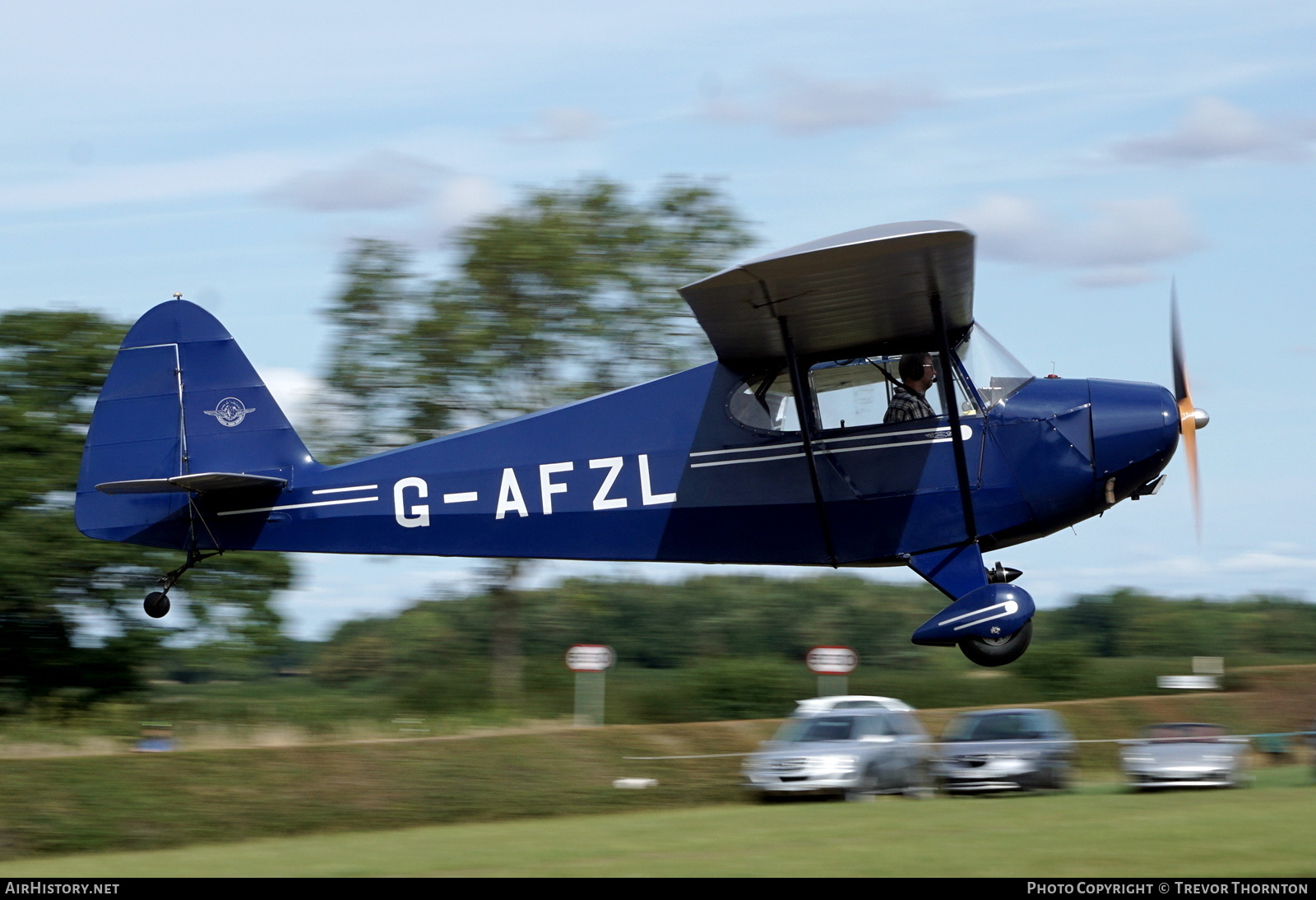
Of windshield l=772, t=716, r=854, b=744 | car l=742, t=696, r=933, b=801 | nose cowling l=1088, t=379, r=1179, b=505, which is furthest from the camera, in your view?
windshield l=772, t=716, r=854, b=744

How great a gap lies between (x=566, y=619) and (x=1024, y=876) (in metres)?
17.5

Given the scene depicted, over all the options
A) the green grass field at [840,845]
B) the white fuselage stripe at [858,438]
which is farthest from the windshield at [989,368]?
the green grass field at [840,845]

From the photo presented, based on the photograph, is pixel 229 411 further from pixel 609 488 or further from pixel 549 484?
pixel 609 488

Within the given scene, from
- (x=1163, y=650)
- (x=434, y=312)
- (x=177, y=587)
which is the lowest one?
(x=1163, y=650)

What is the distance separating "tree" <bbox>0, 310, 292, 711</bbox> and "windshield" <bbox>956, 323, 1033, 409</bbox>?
2109 cm

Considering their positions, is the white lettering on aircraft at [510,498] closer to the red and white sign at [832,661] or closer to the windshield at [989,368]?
the windshield at [989,368]

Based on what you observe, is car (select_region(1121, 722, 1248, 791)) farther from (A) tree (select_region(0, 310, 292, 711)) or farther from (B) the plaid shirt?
(A) tree (select_region(0, 310, 292, 711))

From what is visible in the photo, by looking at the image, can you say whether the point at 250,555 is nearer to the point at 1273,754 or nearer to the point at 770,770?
the point at 770,770

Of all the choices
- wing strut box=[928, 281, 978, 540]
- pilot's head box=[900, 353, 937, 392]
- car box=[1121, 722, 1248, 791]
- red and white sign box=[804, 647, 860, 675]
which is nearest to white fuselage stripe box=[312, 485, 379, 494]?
pilot's head box=[900, 353, 937, 392]

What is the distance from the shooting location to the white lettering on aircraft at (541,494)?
963cm

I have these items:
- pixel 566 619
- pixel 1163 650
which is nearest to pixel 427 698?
pixel 566 619

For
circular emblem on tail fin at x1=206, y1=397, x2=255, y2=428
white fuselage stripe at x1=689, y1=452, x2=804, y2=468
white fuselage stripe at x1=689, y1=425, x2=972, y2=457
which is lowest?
white fuselage stripe at x1=689, y1=452, x2=804, y2=468

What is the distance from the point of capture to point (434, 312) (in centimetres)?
2702

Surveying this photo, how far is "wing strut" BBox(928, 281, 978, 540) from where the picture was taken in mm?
8609
